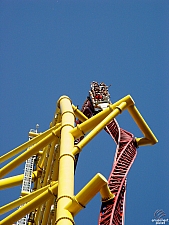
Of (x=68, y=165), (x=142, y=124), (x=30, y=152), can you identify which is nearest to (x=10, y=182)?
(x=30, y=152)

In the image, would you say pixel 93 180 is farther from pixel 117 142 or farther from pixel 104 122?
pixel 117 142

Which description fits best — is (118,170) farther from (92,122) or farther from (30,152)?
(92,122)

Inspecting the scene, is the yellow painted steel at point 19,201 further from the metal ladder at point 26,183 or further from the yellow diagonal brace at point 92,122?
the metal ladder at point 26,183

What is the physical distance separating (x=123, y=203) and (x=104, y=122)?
510 cm

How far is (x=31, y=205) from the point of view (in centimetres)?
987

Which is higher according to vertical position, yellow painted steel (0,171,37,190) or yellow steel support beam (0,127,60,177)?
yellow painted steel (0,171,37,190)

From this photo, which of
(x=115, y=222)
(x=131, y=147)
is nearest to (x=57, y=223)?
(x=115, y=222)

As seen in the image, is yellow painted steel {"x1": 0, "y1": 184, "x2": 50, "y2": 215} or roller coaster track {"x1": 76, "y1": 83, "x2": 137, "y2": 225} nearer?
yellow painted steel {"x1": 0, "y1": 184, "x2": 50, "y2": 215}

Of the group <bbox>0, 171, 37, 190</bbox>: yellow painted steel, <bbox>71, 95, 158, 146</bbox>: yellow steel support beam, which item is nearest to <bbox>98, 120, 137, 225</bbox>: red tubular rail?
<bbox>71, 95, 158, 146</bbox>: yellow steel support beam

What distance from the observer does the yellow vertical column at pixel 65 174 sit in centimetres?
795

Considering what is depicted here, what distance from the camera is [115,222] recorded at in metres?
14.0

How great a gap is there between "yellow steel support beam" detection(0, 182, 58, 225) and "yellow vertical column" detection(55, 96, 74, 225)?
0.94 meters

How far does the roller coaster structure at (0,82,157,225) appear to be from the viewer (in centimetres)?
844

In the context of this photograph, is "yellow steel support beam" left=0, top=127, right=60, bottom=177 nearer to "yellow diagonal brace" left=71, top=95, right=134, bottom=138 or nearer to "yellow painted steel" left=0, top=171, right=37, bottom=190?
"yellow diagonal brace" left=71, top=95, right=134, bottom=138
